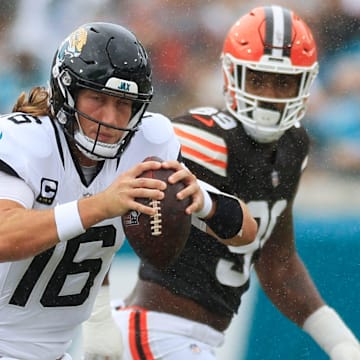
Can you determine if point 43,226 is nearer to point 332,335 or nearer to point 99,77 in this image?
point 99,77

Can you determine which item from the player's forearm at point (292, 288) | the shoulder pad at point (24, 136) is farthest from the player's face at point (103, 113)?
the player's forearm at point (292, 288)

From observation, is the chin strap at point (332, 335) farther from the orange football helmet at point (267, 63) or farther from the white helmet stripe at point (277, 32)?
the white helmet stripe at point (277, 32)

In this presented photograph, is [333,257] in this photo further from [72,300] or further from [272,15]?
[72,300]

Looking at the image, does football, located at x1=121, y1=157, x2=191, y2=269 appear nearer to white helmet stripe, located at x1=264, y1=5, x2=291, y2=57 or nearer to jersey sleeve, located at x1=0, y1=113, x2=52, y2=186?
jersey sleeve, located at x1=0, y1=113, x2=52, y2=186

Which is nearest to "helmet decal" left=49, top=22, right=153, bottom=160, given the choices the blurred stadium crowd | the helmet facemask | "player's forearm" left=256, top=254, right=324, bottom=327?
the helmet facemask

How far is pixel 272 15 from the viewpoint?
3.91 meters

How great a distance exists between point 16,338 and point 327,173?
3.48 m

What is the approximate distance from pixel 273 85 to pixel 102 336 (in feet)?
3.58

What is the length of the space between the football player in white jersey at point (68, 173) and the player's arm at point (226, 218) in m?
0.03

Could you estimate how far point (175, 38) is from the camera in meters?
6.52

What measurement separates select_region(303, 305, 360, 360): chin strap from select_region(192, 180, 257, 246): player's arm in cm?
104

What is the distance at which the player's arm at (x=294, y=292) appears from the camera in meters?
3.73

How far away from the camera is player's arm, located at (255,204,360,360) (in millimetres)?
3729

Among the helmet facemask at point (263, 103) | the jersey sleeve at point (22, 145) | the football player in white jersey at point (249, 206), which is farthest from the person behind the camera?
the helmet facemask at point (263, 103)
